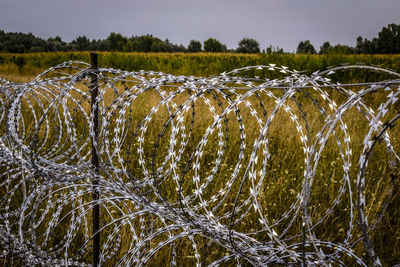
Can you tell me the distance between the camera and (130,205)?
3.62 meters

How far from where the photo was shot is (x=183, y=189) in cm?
409

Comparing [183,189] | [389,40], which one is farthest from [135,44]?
[183,189]

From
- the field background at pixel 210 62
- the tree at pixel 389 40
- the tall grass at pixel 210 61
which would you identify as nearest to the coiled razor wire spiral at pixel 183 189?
the tall grass at pixel 210 61

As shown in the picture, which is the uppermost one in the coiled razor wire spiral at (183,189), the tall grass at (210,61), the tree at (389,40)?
the tree at (389,40)

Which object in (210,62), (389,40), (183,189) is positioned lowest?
(183,189)

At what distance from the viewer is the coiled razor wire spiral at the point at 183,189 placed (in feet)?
5.73

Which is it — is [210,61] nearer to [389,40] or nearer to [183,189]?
[183,189]

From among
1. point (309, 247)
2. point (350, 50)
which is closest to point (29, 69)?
point (350, 50)

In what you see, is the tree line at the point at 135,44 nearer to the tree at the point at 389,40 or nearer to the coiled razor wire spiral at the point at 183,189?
the tree at the point at 389,40

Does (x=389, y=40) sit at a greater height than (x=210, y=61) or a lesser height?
greater

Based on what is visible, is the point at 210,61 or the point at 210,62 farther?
the point at 210,61

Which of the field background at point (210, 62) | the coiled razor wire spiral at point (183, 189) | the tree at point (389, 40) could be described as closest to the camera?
the coiled razor wire spiral at point (183, 189)

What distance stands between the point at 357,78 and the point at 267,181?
7096 millimetres

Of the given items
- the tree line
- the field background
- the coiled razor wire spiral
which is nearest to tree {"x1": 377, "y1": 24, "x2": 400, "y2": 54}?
the tree line
